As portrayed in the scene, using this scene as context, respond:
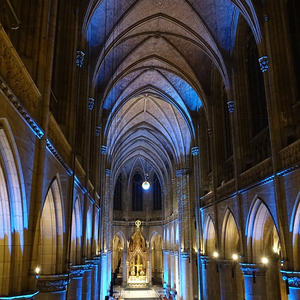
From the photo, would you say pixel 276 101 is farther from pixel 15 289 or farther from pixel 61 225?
pixel 15 289

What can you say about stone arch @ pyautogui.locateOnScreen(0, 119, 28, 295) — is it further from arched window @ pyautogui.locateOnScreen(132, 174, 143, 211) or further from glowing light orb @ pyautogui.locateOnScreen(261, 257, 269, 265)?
arched window @ pyautogui.locateOnScreen(132, 174, 143, 211)

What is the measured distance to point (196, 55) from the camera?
21.3m

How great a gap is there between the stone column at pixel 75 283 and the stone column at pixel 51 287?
3271 mm

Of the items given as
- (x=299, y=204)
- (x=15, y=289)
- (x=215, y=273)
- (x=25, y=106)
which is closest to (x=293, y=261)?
(x=299, y=204)

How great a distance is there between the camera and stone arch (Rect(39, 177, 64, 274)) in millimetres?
9219

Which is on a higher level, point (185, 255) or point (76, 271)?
point (76, 271)

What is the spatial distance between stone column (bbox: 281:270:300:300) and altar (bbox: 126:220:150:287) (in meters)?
33.3

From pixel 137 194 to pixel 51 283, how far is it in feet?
131

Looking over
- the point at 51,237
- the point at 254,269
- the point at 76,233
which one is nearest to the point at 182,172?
the point at 254,269

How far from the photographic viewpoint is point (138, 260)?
4334cm

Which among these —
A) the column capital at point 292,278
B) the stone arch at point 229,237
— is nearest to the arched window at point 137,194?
the stone arch at point 229,237

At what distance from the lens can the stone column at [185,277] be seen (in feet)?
91.0

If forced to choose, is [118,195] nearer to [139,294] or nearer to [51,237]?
[139,294]

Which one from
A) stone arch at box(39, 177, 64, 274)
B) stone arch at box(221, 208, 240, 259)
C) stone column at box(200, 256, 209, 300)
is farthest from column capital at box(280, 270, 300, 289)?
stone column at box(200, 256, 209, 300)
